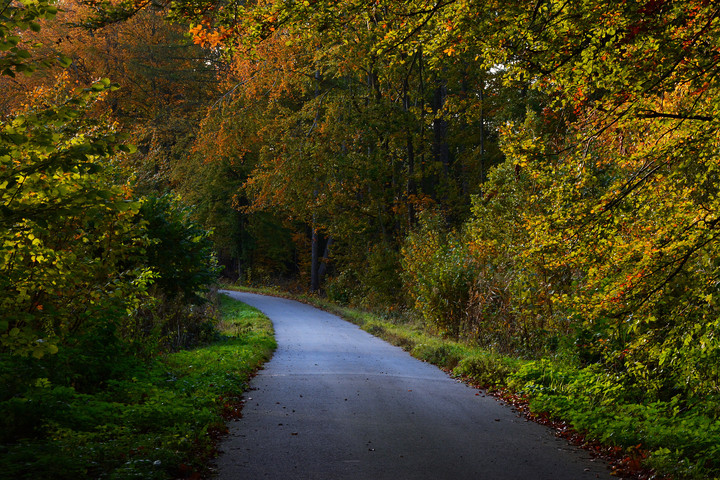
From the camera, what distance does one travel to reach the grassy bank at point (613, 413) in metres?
6.31

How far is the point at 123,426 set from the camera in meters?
6.70

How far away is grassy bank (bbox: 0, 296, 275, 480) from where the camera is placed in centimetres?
512

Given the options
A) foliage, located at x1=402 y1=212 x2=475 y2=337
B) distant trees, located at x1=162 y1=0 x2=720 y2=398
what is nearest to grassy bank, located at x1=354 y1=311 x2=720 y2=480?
distant trees, located at x1=162 y1=0 x2=720 y2=398

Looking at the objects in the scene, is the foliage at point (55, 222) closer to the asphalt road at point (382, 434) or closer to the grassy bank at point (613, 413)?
the asphalt road at point (382, 434)

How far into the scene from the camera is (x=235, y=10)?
755 cm

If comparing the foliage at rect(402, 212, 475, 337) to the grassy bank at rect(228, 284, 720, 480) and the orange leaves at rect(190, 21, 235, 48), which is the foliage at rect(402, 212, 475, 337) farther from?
the orange leaves at rect(190, 21, 235, 48)

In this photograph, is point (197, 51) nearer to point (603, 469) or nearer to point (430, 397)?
point (430, 397)

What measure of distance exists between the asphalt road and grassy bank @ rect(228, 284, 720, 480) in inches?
14.4

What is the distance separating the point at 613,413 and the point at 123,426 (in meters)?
5.97

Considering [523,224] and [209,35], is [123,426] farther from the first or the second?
[523,224]

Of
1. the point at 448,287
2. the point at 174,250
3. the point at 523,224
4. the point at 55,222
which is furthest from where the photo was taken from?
the point at 448,287

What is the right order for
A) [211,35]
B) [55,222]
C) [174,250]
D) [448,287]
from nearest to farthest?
1. [55,222]
2. [211,35]
3. [174,250]
4. [448,287]

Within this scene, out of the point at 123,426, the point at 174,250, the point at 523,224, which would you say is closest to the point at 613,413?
the point at 523,224

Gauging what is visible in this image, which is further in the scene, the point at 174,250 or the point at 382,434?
the point at 174,250
